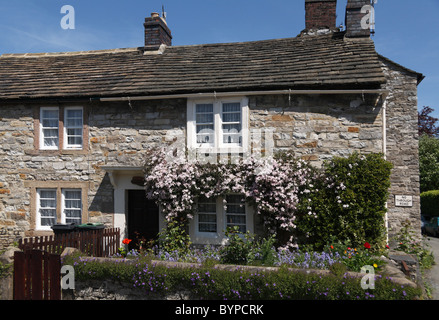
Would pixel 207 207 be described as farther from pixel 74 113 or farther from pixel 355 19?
pixel 355 19

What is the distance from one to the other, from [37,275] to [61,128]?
5.27 metres

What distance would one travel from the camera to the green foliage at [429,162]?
22594mm

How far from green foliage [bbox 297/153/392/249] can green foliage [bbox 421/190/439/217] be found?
16.0 metres

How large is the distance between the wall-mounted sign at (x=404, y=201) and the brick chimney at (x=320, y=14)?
701 cm

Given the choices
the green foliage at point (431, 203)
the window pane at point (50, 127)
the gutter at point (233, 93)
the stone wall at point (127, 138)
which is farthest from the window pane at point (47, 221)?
the green foliage at point (431, 203)

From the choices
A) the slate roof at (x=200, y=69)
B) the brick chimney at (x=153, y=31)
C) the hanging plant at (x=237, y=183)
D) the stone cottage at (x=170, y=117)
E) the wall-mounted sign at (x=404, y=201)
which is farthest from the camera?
the wall-mounted sign at (x=404, y=201)

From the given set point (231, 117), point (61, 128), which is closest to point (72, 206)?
point (61, 128)

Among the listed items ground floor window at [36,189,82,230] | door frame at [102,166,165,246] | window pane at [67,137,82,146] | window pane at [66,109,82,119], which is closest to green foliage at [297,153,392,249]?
door frame at [102,166,165,246]

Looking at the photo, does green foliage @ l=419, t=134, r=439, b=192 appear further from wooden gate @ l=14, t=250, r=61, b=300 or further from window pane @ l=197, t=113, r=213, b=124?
wooden gate @ l=14, t=250, r=61, b=300

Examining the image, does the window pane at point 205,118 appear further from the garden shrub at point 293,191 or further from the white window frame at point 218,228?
the white window frame at point 218,228
